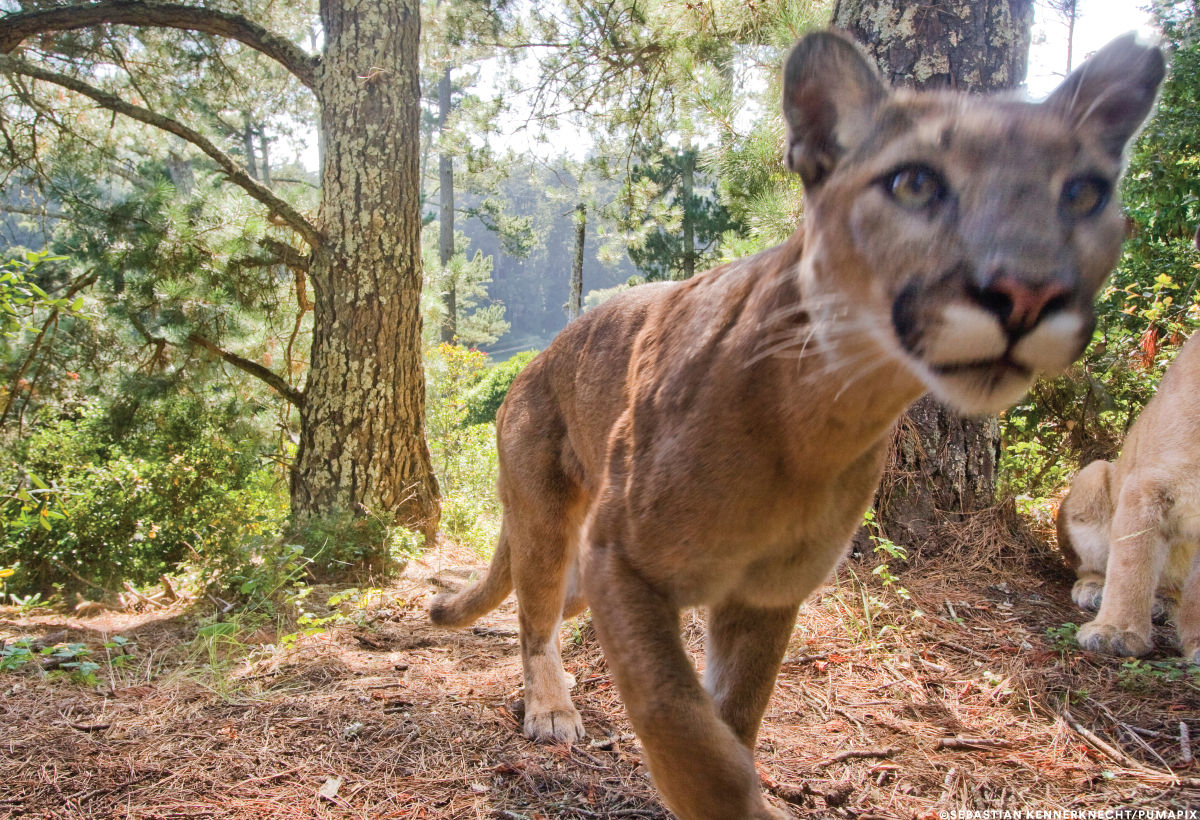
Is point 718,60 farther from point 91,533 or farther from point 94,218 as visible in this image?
point 91,533

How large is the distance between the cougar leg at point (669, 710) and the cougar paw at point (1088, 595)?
2769 millimetres

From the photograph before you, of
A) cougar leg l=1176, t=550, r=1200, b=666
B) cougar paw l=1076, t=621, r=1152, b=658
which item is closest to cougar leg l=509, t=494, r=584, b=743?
cougar paw l=1076, t=621, r=1152, b=658

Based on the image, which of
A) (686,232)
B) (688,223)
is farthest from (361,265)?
(686,232)

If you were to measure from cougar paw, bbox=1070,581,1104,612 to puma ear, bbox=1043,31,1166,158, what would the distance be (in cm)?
293

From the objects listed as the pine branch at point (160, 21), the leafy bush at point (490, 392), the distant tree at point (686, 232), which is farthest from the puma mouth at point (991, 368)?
the distant tree at point (686, 232)

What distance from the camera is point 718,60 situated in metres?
5.63

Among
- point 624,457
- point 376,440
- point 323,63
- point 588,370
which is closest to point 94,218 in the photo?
point 323,63

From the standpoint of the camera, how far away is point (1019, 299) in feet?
3.84

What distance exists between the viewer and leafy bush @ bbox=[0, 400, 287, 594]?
20.4ft

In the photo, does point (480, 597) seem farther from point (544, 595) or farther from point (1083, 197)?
point (1083, 197)

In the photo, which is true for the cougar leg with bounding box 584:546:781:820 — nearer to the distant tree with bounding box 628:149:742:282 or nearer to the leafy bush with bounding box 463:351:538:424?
the leafy bush with bounding box 463:351:538:424

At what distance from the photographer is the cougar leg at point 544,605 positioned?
2771 millimetres

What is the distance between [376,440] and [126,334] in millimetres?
2080

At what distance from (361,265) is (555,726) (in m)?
3.72
